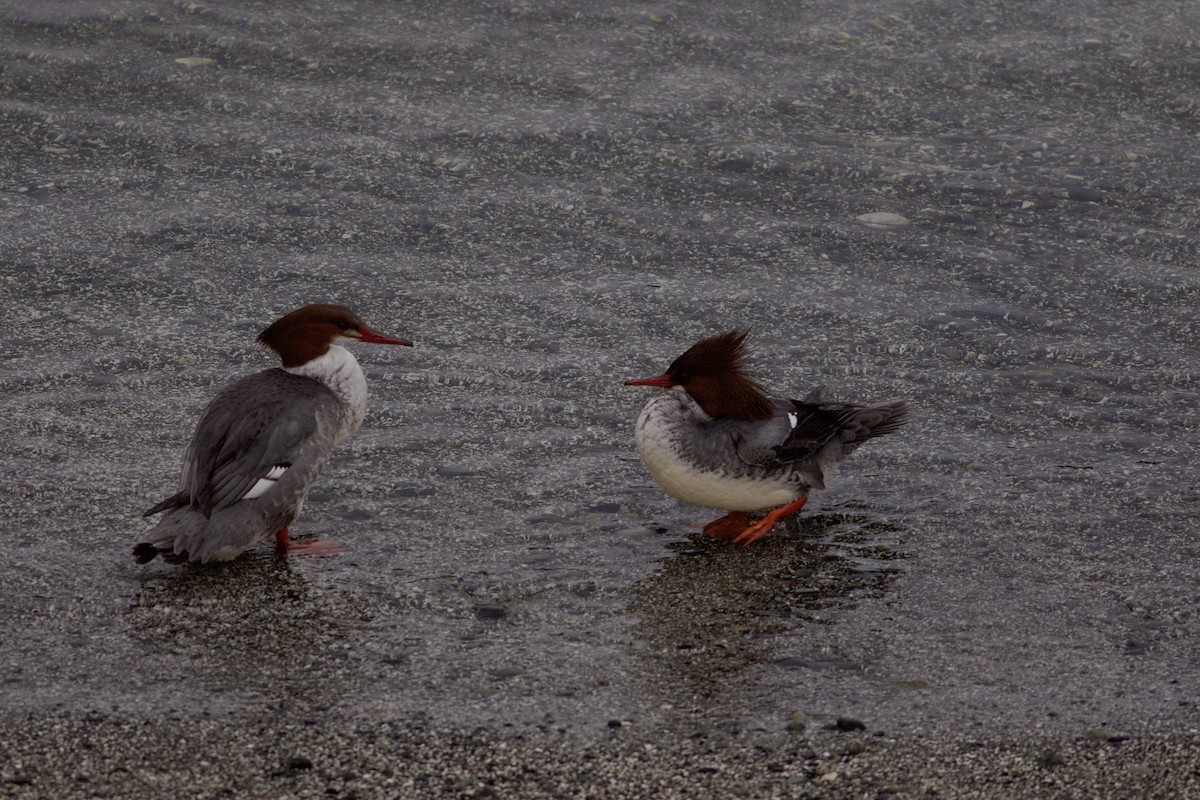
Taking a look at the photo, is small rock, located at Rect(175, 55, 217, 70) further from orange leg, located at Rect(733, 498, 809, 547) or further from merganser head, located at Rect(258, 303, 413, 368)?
orange leg, located at Rect(733, 498, 809, 547)

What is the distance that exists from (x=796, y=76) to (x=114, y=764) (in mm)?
7675

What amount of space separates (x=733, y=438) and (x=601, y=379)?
1413 mm

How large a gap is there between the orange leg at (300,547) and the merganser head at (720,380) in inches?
52.7

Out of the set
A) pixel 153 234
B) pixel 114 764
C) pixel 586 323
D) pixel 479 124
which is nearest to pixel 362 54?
pixel 479 124

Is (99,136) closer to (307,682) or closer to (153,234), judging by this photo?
(153,234)

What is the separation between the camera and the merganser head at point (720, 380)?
5.59 meters

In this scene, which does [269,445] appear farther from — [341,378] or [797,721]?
[797,721]

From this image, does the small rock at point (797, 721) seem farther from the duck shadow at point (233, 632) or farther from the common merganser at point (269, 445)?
the common merganser at point (269, 445)

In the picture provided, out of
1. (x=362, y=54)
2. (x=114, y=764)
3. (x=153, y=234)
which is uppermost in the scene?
(x=362, y=54)

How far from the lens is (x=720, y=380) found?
5641 mm

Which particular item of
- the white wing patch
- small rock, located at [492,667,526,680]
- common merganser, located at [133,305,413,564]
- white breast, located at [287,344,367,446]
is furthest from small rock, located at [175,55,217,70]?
small rock, located at [492,667,526,680]

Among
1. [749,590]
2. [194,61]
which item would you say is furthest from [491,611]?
[194,61]

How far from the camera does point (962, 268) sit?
26.3ft

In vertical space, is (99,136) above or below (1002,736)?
above
